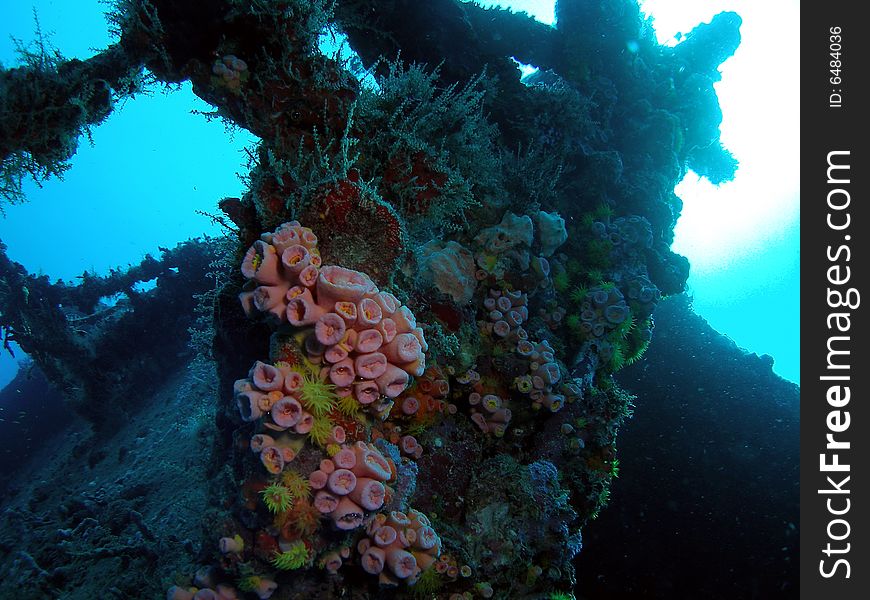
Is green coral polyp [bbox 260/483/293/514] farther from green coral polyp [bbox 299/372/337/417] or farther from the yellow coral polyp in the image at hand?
green coral polyp [bbox 299/372/337/417]

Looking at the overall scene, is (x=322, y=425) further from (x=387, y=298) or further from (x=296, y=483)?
(x=387, y=298)

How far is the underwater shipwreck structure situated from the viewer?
9.16 ft

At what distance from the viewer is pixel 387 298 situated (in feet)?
9.95

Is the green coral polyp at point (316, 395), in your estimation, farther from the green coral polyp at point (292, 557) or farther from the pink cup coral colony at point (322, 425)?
the green coral polyp at point (292, 557)

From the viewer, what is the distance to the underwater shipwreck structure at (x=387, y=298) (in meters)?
2.79

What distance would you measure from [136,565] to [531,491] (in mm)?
4958
